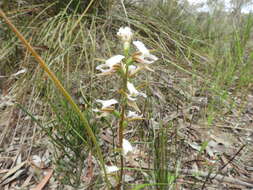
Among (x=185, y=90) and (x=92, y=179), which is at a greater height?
(x=185, y=90)

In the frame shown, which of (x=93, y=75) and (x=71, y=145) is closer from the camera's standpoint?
(x=71, y=145)

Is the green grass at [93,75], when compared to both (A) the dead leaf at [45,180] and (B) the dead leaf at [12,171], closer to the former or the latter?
(A) the dead leaf at [45,180]

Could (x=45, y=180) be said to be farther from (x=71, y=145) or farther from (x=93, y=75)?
(x=93, y=75)

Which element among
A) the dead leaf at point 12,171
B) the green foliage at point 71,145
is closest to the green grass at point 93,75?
the green foliage at point 71,145

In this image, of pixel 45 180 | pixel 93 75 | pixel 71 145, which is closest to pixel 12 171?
pixel 45 180

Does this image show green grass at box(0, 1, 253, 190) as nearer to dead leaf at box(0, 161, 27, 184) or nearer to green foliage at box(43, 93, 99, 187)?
green foliage at box(43, 93, 99, 187)

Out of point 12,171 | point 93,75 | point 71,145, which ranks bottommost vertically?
point 12,171

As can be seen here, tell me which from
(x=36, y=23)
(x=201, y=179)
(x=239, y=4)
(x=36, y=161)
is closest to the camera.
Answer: (x=201, y=179)

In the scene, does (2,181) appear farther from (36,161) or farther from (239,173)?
(239,173)

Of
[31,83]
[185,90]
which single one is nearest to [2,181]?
[31,83]

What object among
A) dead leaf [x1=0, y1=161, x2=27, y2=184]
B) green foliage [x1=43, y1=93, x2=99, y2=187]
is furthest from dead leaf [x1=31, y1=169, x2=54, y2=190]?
dead leaf [x1=0, y1=161, x2=27, y2=184]
